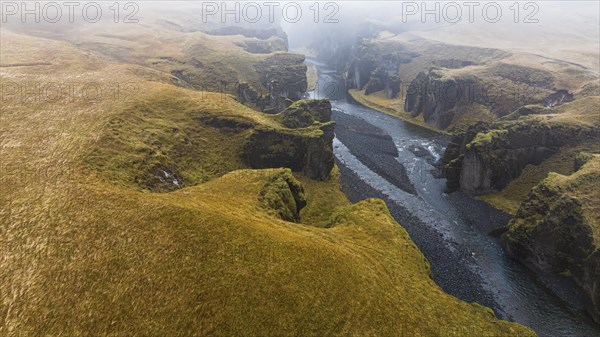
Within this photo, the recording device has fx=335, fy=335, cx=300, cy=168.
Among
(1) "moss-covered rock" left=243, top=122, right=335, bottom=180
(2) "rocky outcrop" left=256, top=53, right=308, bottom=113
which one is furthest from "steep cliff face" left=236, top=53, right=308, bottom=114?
(1) "moss-covered rock" left=243, top=122, right=335, bottom=180

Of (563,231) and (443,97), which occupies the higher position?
(443,97)

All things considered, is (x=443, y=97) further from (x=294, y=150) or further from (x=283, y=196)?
(x=283, y=196)

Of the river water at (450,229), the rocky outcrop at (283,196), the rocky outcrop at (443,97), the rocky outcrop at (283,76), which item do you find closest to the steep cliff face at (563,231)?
the river water at (450,229)

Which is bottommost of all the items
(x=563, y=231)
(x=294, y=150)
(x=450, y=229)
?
(x=450, y=229)

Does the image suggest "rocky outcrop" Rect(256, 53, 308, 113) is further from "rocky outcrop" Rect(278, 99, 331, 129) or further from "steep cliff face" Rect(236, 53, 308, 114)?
"rocky outcrop" Rect(278, 99, 331, 129)

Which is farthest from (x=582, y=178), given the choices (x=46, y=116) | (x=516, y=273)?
(x=46, y=116)

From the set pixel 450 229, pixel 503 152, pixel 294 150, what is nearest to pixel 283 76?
pixel 294 150

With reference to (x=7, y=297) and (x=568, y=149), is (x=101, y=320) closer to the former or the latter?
(x=7, y=297)
